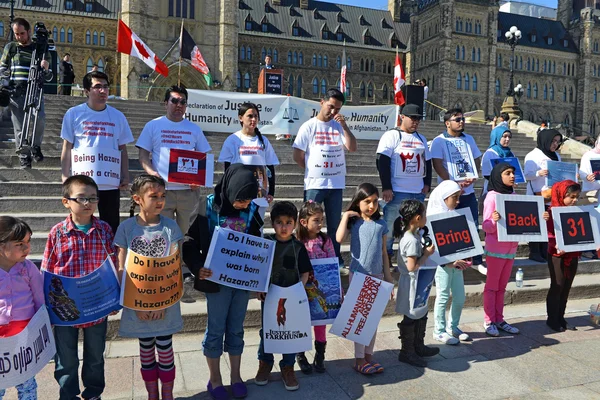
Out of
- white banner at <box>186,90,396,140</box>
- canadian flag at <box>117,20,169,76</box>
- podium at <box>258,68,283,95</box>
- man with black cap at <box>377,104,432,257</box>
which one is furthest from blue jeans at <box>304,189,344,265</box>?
podium at <box>258,68,283,95</box>

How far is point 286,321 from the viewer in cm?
384

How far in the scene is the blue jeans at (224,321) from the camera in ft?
11.9

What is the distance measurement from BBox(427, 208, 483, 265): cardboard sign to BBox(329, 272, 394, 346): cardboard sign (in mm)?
808

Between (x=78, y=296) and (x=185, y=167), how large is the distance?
1929mm

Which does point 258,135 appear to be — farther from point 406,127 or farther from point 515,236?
point 515,236

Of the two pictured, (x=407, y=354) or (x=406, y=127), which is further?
(x=406, y=127)

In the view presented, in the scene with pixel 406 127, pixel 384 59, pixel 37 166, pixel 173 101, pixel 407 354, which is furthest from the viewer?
pixel 384 59

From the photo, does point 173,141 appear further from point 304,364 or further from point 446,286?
point 446,286

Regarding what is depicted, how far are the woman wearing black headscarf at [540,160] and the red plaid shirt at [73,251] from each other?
6.01 meters

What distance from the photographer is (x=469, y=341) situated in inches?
193

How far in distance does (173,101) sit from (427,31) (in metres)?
64.9

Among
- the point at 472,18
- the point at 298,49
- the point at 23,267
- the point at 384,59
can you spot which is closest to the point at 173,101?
the point at 23,267

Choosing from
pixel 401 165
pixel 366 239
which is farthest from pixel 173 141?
pixel 401 165

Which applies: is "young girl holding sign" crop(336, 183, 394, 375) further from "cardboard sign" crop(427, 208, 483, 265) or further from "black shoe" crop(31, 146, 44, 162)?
"black shoe" crop(31, 146, 44, 162)
